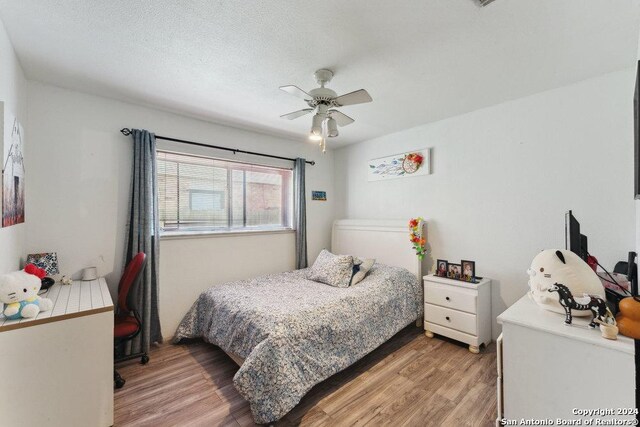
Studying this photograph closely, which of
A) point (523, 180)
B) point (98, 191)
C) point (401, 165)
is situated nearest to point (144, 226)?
point (98, 191)

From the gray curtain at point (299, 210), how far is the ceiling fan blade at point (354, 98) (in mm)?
→ 1894

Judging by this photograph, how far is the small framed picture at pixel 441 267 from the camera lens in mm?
2965

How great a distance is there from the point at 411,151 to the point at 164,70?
111 inches

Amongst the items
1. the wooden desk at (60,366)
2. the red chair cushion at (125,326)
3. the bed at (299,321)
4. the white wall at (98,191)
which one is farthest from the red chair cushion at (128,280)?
the bed at (299,321)

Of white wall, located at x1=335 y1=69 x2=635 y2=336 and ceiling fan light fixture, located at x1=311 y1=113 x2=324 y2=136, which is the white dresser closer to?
white wall, located at x1=335 y1=69 x2=635 y2=336

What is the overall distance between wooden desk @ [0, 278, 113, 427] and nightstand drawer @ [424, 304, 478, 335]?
288cm

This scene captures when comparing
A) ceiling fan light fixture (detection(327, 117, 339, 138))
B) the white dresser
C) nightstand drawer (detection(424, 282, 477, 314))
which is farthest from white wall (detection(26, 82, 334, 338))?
the white dresser

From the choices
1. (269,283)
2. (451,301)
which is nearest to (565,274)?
(451,301)

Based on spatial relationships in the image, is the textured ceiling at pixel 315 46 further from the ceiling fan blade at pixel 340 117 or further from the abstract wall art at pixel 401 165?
the abstract wall art at pixel 401 165

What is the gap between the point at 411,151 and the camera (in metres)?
3.45

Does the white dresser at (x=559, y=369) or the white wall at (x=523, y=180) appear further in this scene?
the white wall at (x=523, y=180)

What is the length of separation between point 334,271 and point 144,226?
1.99m

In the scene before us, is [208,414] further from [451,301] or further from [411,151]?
[411,151]

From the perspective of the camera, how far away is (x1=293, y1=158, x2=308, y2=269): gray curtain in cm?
384
